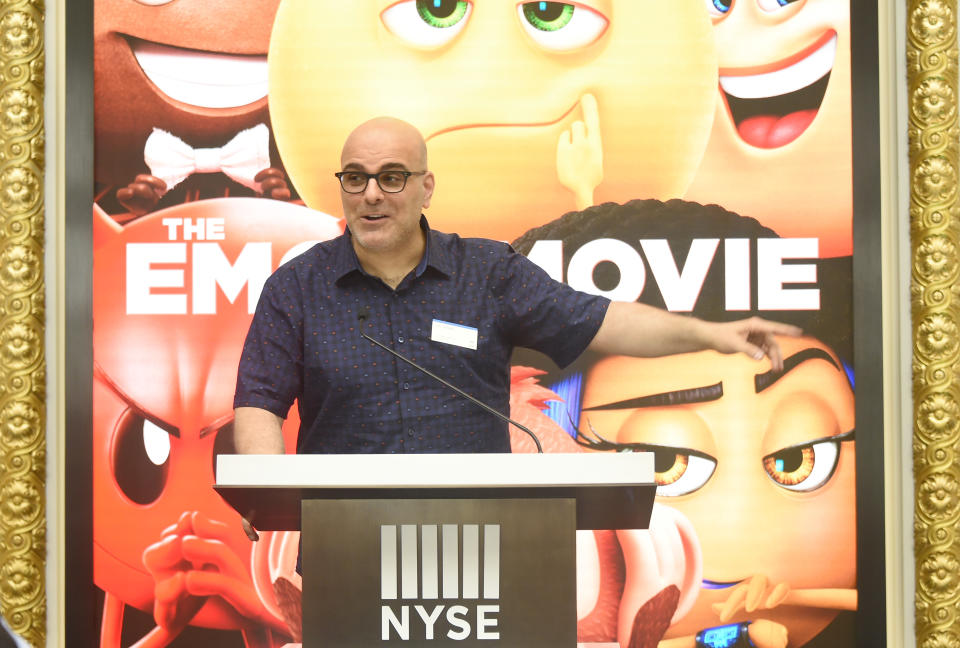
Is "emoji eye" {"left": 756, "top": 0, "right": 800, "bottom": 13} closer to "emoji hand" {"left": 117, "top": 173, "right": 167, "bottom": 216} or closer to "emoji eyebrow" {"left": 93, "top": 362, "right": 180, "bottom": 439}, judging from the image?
"emoji hand" {"left": 117, "top": 173, "right": 167, "bottom": 216}

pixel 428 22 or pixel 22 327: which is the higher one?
pixel 428 22

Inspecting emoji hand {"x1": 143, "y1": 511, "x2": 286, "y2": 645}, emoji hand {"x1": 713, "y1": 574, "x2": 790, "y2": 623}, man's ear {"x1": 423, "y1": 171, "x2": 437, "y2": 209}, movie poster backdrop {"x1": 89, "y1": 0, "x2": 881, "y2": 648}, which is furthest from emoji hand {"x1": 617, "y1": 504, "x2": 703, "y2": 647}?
man's ear {"x1": 423, "y1": 171, "x2": 437, "y2": 209}

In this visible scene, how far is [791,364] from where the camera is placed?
3.35 m

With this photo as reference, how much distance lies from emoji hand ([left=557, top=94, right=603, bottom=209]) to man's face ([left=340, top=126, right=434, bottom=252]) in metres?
0.91

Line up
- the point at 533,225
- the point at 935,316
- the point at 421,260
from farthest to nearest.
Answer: the point at 533,225, the point at 935,316, the point at 421,260

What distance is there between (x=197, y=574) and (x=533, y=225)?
1.59 metres

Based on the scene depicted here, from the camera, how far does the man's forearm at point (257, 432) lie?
2.33 metres

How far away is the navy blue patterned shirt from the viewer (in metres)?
2.46

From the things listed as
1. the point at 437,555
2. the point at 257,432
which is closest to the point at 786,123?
the point at 257,432

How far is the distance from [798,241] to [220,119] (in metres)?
1.96

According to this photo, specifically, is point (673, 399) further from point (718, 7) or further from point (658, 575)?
point (718, 7)

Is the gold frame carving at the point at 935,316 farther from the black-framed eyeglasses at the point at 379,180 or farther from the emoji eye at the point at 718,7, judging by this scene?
the black-framed eyeglasses at the point at 379,180

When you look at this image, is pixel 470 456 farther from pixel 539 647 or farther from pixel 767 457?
pixel 767 457

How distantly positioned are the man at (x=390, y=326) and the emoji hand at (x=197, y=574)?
95 cm
